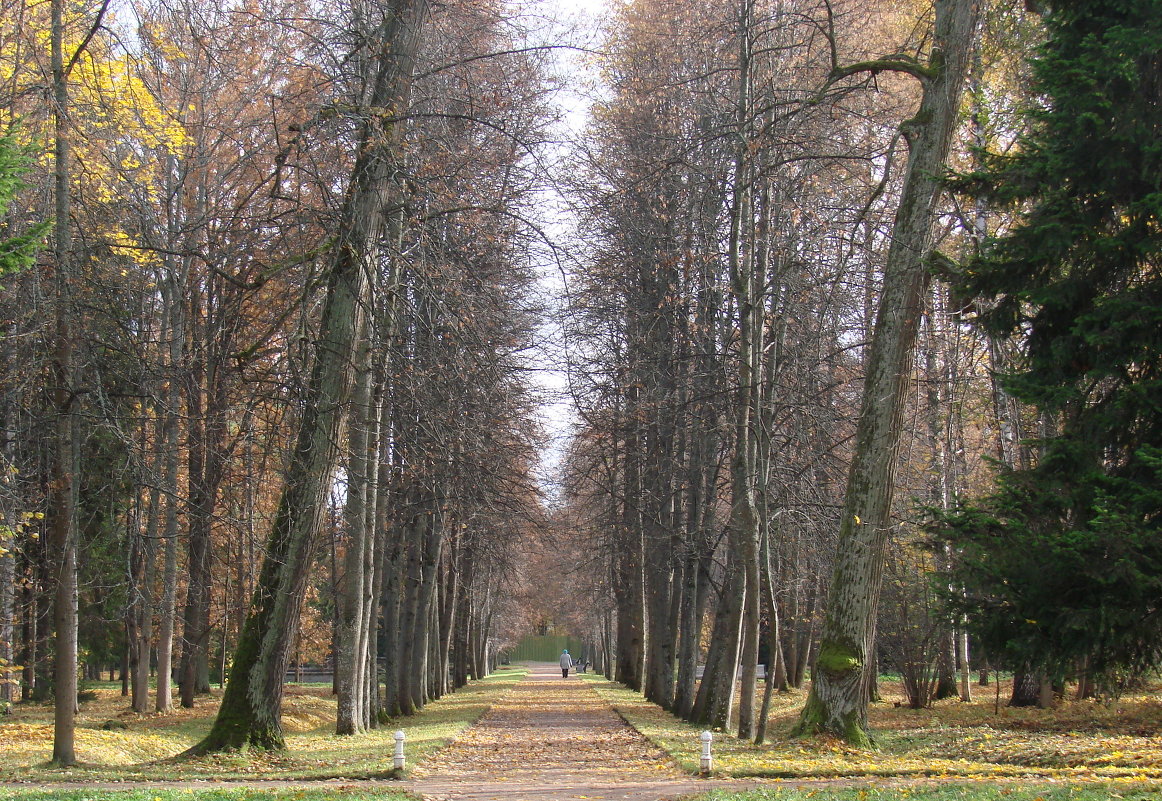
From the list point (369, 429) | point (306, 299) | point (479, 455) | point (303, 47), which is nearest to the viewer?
point (306, 299)

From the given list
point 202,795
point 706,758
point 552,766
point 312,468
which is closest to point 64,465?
point 312,468

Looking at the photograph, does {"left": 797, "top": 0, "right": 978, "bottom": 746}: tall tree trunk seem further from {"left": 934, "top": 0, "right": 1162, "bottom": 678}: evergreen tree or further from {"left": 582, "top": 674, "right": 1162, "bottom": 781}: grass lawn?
{"left": 934, "top": 0, "right": 1162, "bottom": 678}: evergreen tree

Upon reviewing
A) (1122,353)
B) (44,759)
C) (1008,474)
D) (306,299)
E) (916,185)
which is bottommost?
(44,759)

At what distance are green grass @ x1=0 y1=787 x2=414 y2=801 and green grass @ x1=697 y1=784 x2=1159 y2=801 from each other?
3388mm

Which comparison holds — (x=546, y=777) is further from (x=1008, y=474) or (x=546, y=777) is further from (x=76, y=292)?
(x=76, y=292)

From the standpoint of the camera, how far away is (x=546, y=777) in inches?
491

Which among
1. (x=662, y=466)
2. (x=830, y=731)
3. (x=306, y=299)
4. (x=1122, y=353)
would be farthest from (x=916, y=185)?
(x=662, y=466)

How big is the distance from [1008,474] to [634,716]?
15376 mm

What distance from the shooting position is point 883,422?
1250 cm

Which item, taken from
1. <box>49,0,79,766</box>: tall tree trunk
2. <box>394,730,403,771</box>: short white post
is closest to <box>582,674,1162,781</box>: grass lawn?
<box>394,730,403,771</box>: short white post

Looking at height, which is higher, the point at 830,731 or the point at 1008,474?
the point at 1008,474

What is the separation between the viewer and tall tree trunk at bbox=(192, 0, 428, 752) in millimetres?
12836

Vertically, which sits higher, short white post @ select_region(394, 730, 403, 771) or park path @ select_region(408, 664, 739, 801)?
short white post @ select_region(394, 730, 403, 771)

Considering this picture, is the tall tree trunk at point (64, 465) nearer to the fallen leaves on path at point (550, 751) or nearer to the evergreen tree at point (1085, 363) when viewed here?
the fallen leaves on path at point (550, 751)
